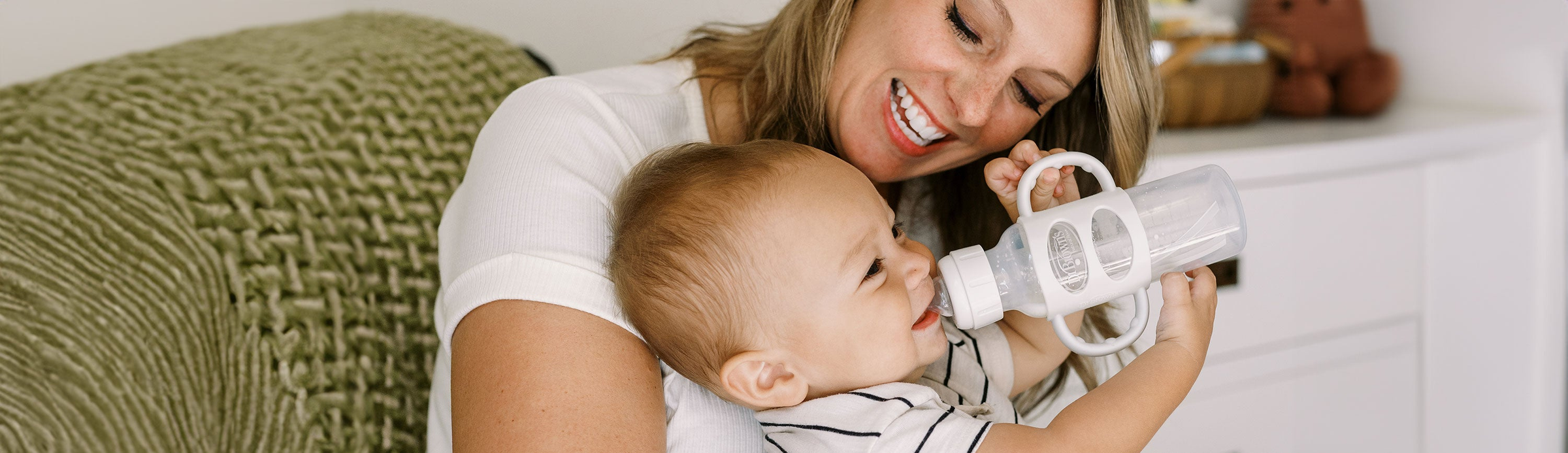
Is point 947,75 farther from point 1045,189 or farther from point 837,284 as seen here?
point 837,284

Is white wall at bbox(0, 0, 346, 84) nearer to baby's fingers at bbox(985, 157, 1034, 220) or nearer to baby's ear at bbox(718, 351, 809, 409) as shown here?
baby's ear at bbox(718, 351, 809, 409)

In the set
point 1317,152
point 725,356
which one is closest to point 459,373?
point 725,356

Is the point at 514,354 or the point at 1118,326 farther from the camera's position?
the point at 1118,326

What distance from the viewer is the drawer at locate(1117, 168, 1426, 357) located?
164 cm

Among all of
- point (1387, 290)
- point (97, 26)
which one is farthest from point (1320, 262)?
point (97, 26)

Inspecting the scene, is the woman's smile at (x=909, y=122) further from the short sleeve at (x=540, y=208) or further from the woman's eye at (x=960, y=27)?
the short sleeve at (x=540, y=208)

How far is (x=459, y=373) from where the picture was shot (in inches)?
30.5

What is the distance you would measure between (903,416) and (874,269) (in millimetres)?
138

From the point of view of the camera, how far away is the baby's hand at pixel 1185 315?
820 mm

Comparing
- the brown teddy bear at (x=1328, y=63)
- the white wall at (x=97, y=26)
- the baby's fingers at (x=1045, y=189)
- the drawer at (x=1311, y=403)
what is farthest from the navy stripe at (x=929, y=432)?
the brown teddy bear at (x=1328, y=63)

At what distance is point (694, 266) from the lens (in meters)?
0.82

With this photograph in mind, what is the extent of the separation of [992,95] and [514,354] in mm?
548

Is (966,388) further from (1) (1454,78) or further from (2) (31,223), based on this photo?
(1) (1454,78)

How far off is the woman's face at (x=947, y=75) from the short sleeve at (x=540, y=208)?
0.88 ft
